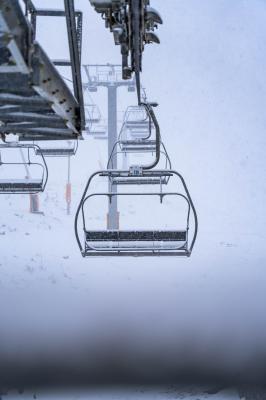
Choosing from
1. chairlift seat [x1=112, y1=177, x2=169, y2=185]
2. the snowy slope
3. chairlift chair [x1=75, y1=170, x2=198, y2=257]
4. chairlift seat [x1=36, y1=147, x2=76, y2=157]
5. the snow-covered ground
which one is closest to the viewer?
chairlift chair [x1=75, y1=170, x2=198, y2=257]

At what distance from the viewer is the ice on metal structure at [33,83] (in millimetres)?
915

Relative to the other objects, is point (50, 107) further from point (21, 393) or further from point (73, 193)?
point (73, 193)

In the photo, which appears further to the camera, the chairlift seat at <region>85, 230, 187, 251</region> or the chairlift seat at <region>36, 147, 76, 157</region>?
the chairlift seat at <region>36, 147, 76, 157</region>

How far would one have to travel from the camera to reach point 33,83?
1.10 m

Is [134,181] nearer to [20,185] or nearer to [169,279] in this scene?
[20,185]

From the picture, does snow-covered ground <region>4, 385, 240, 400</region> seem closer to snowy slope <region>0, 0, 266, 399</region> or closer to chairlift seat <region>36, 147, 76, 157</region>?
snowy slope <region>0, 0, 266, 399</region>

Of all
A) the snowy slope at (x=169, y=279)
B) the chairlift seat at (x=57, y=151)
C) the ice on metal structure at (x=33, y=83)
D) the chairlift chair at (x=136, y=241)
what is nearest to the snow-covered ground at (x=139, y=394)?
the snowy slope at (x=169, y=279)

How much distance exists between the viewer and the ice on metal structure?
915 millimetres

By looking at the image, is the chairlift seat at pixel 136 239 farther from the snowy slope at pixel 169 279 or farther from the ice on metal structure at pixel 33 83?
the snowy slope at pixel 169 279

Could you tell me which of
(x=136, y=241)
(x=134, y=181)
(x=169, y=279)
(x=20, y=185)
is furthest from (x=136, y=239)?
(x=169, y=279)

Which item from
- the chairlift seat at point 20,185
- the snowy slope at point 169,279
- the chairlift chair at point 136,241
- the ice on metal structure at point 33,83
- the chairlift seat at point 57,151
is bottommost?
the snowy slope at point 169,279

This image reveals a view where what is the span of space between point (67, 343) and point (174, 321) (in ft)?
3.71

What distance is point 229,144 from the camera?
16672mm

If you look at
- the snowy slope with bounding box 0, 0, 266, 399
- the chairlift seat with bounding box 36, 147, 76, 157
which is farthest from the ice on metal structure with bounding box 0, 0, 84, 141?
the snowy slope with bounding box 0, 0, 266, 399
